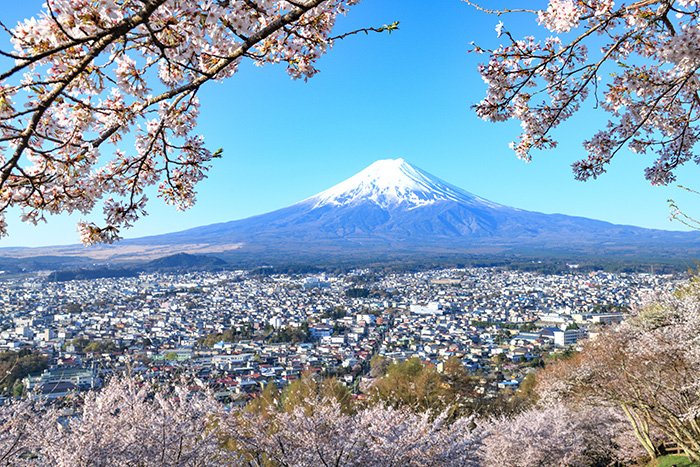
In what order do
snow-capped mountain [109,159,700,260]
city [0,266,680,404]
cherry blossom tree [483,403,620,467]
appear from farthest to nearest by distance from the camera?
snow-capped mountain [109,159,700,260]
city [0,266,680,404]
cherry blossom tree [483,403,620,467]

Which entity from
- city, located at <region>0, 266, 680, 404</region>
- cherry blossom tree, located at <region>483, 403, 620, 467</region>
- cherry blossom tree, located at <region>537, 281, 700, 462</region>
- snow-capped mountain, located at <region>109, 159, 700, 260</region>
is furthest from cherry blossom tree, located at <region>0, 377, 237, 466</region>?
snow-capped mountain, located at <region>109, 159, 700, 260</region>

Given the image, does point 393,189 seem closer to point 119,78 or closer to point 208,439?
point 208,439

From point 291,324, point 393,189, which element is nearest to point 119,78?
point 291,324

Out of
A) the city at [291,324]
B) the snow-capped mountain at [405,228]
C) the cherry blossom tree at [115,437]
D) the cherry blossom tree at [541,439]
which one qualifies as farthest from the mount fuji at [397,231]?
the cherry blossom tree at [115,437]

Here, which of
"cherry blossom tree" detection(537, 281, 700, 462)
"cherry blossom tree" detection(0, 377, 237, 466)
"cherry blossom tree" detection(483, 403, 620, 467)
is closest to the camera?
"cherry blossom tree" detection(0, 377, 237, 466)

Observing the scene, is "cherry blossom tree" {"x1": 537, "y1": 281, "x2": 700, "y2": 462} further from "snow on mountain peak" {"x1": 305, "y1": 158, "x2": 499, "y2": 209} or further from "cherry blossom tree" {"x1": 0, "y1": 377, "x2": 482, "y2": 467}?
"snow on mountain peak" {"x1": 305, "y1": 158, "x2": 499, "y2": 209}

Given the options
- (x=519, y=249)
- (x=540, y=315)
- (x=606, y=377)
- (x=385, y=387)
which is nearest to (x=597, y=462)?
(x=606, y=377)

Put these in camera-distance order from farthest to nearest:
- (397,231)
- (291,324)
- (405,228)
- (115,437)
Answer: (405,228) < (397,231) < (291,324) < (115,437)

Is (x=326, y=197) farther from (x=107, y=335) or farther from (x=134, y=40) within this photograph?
(x=134, y=40)
